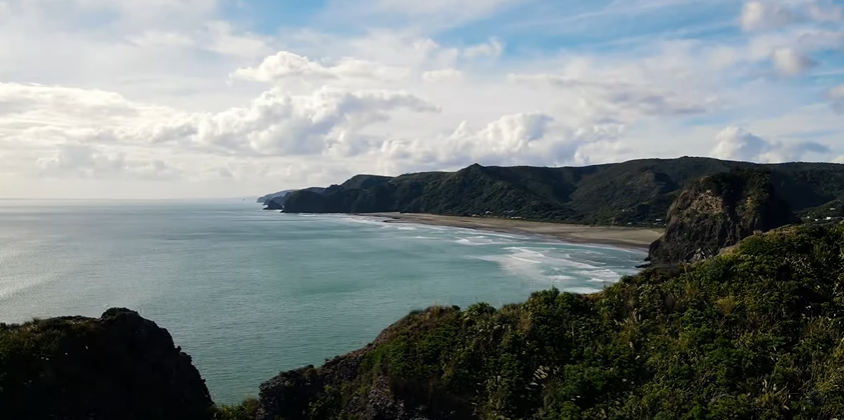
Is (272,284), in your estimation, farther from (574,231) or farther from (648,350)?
(574,231)

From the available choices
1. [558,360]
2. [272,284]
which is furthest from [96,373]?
[272,284]

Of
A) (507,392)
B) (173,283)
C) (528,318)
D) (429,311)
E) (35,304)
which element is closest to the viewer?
(507,392)

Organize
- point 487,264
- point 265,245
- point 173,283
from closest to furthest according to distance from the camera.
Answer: point 173,283
point 487,264
point 265,245

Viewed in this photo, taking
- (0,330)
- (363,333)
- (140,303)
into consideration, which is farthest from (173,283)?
(0,330)

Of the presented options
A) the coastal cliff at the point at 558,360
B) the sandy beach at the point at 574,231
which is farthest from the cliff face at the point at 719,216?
the coastal cliff at the point at 558,360

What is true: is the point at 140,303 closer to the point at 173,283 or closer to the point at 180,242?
the point at 173,283

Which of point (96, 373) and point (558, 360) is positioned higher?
point (558, 360)
